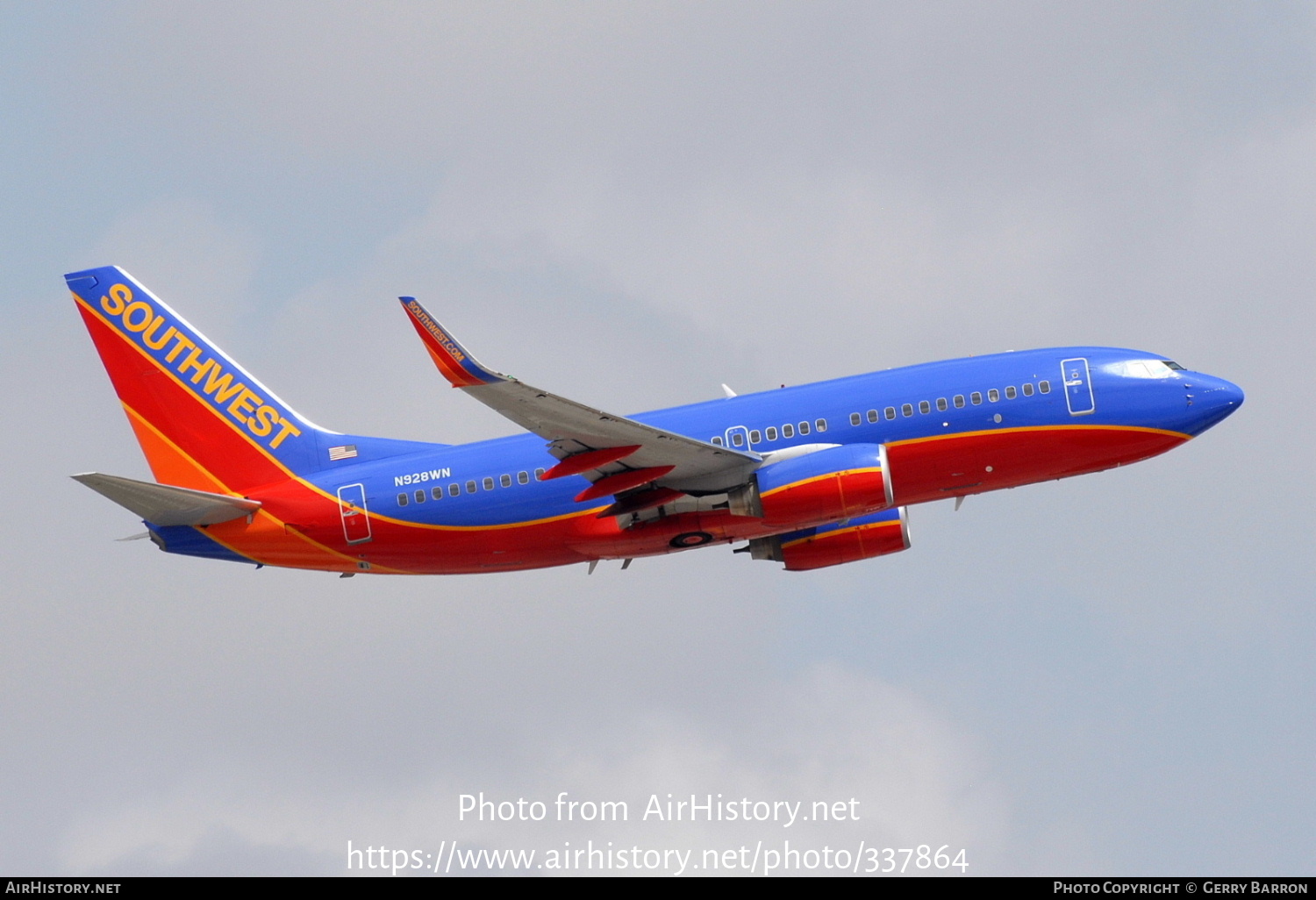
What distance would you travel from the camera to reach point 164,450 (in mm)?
56500

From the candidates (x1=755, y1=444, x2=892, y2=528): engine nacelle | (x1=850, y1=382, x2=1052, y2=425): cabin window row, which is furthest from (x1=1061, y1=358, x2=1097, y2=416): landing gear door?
(x1=755, y1=444, x2=892, y2=528): engine nacelle

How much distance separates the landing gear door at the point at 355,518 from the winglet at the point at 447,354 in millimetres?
10895

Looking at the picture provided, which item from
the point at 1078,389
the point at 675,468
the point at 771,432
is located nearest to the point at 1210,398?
the point at 1078,389

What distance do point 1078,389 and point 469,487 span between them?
759 inches

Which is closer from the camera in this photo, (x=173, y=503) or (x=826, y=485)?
(x=826, y=485)

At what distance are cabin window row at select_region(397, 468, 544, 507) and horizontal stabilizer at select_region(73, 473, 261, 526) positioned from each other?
5136 mm

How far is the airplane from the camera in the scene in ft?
166

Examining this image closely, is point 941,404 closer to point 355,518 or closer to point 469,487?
point 469,487

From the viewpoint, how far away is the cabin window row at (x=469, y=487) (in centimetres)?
5291

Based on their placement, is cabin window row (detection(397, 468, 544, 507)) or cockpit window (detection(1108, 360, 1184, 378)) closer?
cockpit window (detection(1108, 360, 1184, 378))

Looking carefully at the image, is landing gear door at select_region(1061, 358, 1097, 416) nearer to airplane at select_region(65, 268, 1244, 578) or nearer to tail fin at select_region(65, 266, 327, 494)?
airplane at select_region(65, 268, 1244, 578)

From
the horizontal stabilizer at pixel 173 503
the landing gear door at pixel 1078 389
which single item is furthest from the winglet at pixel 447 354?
the landing gear door at pixel 1078 389

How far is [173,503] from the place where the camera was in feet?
173
